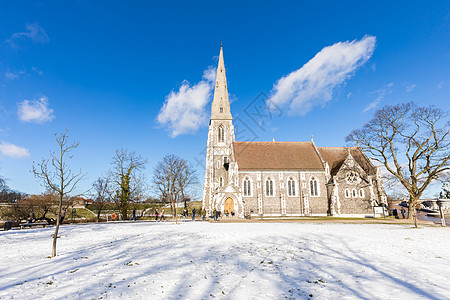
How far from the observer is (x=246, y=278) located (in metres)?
6.21

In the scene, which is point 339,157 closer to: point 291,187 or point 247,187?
point 291,187

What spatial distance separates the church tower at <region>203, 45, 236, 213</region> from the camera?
38094mm

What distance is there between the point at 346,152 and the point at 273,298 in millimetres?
A: 40523

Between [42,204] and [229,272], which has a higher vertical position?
[42,204]

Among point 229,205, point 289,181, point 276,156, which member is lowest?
point 229,205

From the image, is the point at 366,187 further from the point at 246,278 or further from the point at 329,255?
the point at 246,278

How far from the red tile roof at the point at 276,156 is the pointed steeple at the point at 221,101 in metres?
5.72

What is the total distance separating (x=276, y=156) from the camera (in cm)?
3919

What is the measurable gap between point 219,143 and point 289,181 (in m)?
13.6

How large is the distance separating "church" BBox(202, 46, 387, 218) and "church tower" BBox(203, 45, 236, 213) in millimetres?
166

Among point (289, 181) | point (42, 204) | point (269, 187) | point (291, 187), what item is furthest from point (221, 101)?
point (42, 204)

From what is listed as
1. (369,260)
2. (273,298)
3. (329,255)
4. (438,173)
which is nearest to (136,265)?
(273,298)

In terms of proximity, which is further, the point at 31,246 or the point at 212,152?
the point at 212,152

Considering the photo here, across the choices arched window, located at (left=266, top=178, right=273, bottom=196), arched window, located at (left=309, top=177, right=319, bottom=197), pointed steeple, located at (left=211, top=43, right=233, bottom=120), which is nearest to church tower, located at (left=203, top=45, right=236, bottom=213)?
pointed steeple, located at (left=211, top=43, right=233, bottom=120)
